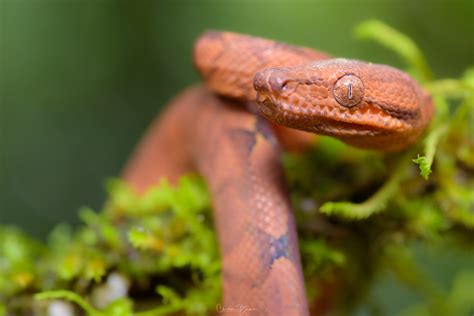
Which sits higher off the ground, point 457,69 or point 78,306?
point 457,69

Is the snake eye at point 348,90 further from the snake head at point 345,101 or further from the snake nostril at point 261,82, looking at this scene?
the snake nostril at point 261,82

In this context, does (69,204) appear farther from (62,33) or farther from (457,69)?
(457,69)

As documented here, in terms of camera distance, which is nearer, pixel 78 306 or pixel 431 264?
pixel 78 306

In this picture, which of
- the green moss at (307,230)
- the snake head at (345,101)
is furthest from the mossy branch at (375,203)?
the snake head at (345,101)

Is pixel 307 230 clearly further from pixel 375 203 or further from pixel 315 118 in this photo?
pixel 315 118

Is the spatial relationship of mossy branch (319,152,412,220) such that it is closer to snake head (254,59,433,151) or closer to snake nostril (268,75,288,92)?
snake head (254,59,433,151)

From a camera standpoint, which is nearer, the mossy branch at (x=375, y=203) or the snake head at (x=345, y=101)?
the snake head at (x=345, y=101)

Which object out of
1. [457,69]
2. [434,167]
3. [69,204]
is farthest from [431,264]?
[69,204]
